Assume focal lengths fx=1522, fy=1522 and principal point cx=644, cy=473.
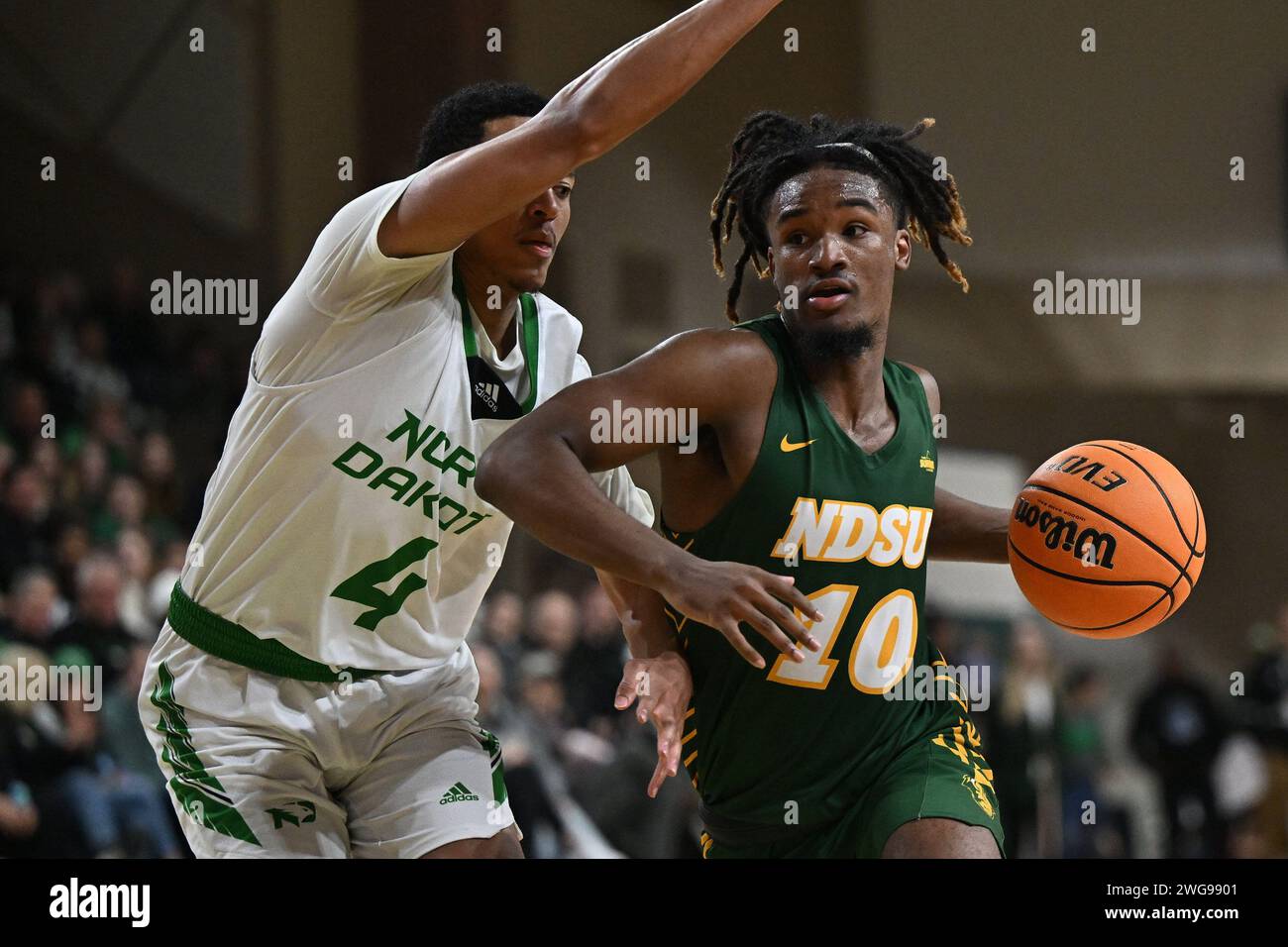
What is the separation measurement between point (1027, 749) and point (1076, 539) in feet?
17.3

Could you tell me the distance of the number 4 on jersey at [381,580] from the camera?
3.15 metres

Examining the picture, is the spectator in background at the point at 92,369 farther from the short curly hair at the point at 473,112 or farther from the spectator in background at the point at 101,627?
the short curly hair at the point at 473,112

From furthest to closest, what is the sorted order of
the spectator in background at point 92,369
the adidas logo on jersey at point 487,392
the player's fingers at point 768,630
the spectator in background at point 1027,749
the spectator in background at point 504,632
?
1. the spectator in background at point 92,369
2. the spectator in background at point 1027,749
3. the spectator in background at point 504,632
4. the adidas logo on jersey at point 487,392
5. the player's fingers at point 768,630

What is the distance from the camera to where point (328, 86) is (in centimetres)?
1005

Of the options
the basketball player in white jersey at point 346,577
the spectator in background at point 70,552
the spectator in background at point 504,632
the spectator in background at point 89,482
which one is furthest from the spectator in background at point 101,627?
the basketball player in white jersey at point 346,577

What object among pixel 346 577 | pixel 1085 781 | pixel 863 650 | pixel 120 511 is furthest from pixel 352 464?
pixel 1085 781

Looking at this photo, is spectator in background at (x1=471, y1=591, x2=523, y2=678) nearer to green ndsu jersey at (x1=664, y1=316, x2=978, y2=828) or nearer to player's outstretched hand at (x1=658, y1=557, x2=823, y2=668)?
green ndsu jersey at (x1=664, y1=316, x2=978, y2=828)

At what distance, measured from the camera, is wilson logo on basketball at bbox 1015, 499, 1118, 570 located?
10.9 feet

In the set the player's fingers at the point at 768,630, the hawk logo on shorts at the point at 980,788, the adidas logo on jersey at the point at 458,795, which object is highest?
the player's fingers at the point at 768,630

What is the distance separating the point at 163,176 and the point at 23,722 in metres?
4.84

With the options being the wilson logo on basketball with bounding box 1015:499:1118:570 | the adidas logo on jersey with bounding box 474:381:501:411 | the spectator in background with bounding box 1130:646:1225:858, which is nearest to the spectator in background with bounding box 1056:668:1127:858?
the spectator in background with bounding box 1130:646:1225:858

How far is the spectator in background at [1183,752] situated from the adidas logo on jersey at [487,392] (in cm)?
648

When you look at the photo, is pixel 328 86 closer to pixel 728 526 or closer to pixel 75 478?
pixel 75 478

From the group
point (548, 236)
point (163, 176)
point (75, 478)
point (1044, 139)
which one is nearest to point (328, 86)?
point (163, 176)
